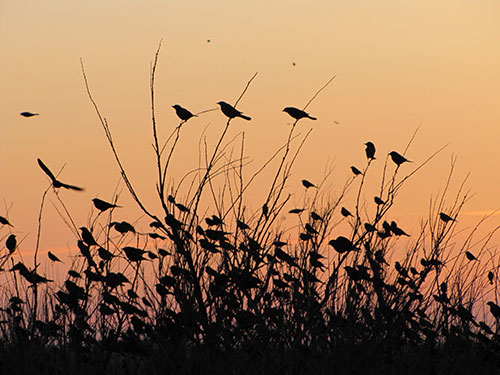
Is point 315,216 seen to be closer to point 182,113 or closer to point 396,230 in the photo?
point 396,230

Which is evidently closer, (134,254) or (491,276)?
(134,254)

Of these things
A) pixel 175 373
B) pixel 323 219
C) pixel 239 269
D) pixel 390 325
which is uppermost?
pixel 323 219

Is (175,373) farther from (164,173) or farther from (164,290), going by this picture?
(164,173)

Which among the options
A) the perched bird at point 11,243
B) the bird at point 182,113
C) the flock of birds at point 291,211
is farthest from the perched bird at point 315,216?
the perched bird at point 11,243

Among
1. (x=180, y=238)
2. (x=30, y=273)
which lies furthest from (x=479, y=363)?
(x=30, y=273)

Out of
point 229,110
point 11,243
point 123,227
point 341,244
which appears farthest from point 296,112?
point 11,243

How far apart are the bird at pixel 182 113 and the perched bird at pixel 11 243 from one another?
6.54 ft

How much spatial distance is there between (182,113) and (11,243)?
6.71 feet

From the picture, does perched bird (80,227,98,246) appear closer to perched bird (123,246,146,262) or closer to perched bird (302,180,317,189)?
perched bird (123,246,146,262)

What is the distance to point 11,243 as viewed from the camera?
5.60m

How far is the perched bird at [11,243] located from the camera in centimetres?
559

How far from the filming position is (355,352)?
17.4 feet

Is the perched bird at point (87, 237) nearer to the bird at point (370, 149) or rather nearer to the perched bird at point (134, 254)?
the perched bird at point (134, 254)

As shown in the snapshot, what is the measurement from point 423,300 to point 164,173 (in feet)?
7.84
